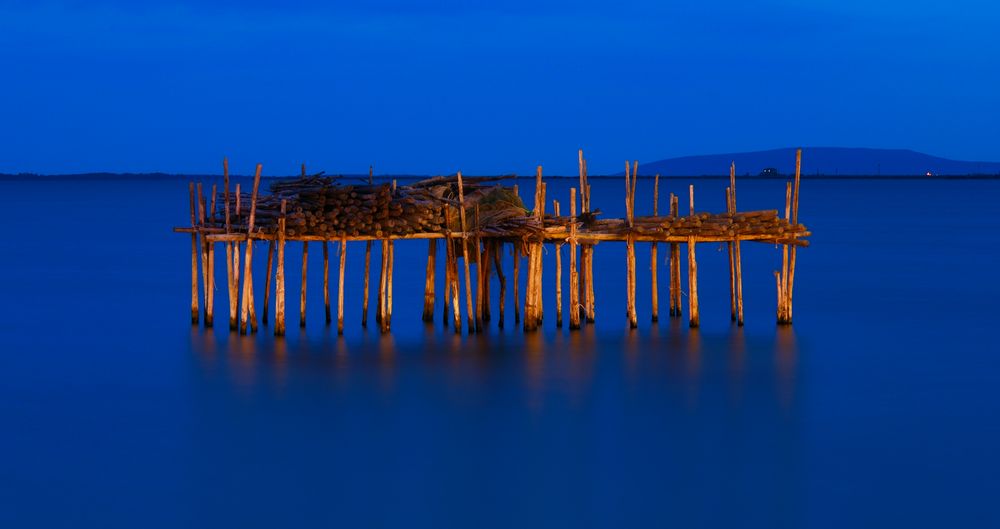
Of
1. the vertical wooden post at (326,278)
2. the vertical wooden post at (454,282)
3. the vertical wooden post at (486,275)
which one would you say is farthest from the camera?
the vertical wooden post at (326,278)

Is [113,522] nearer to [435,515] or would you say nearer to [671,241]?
[435,515]

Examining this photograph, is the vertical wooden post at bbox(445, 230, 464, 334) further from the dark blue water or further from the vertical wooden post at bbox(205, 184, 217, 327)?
the vertical wooden post at bbox(205, 184, 217, 327)

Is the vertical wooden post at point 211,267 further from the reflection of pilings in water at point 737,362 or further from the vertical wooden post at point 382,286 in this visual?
the reflection of pilings in water at point 737,362

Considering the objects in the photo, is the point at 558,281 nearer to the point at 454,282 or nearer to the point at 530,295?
the point at 530,295

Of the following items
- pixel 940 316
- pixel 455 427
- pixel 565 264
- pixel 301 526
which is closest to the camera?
pixel 301 526

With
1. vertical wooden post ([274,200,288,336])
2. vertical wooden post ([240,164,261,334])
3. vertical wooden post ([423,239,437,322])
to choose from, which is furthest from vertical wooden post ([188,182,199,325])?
vertical wooden post ([423,239,437,322])

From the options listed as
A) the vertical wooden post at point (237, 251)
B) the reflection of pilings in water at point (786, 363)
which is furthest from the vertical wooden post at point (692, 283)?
the vertical wooden post at point (237, 251)

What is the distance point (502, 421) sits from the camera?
15.2 meters

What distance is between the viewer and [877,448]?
46.8ft

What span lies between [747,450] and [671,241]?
6.20 metres

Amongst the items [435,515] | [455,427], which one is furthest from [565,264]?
[435,515]

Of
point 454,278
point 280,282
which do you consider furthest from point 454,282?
point 280,282

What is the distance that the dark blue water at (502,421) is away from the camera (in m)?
12.2

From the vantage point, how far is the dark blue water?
40.1 ft
